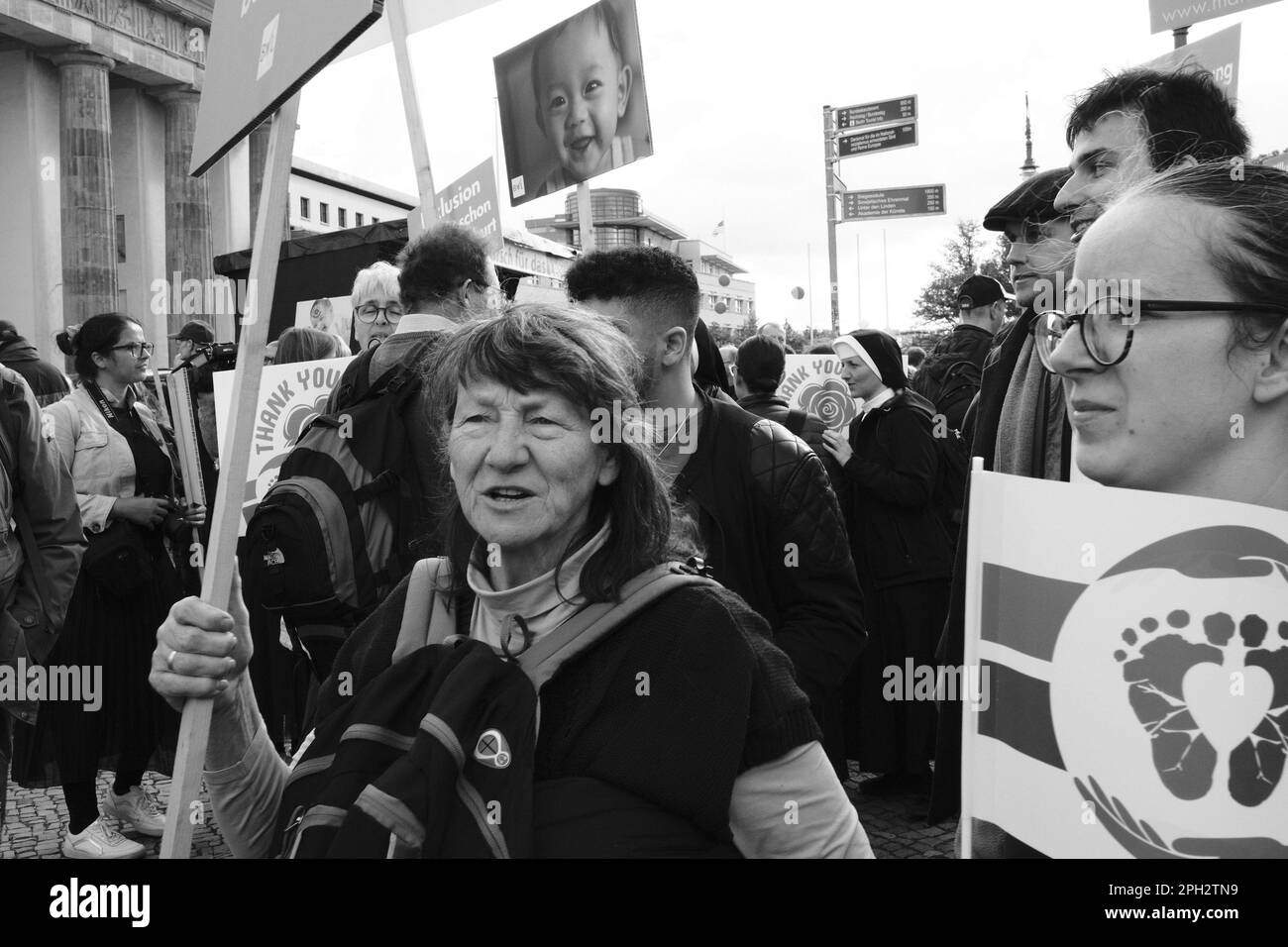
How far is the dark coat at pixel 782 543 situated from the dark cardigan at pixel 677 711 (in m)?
1.15

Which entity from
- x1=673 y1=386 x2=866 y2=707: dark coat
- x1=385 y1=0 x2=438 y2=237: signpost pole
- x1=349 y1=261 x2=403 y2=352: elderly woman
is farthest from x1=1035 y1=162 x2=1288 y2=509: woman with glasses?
x1=385 y1=0 x2=438 y2=237: signpost pole

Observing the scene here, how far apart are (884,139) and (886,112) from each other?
42 cm

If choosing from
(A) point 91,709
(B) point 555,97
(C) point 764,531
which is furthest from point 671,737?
(B) point 555,97

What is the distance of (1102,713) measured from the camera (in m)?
1.30

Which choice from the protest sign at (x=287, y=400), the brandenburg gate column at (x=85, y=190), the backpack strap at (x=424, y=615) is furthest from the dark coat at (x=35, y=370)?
the brandenburg gate column at (x=85, y=190)

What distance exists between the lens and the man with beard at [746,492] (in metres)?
2.97

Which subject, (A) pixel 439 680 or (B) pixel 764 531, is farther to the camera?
(B) pixel 764 531

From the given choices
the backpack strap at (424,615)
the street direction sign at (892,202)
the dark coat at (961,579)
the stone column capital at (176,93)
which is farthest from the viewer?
the stone column capital at (176,93)

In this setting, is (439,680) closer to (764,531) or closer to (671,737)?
(671,737)

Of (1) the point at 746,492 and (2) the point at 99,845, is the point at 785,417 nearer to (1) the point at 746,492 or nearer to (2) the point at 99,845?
(1) the point at 746,492

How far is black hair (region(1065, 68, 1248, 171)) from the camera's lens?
8.73ft

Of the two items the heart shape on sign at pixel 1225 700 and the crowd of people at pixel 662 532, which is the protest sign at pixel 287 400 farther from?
the heart shape on sign at pixel 1225 700

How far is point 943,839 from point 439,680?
3.76 meters

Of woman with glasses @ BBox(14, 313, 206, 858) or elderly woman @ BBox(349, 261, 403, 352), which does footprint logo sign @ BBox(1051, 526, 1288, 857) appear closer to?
elderly woman @ BBox(349, 261, 403, 352)
